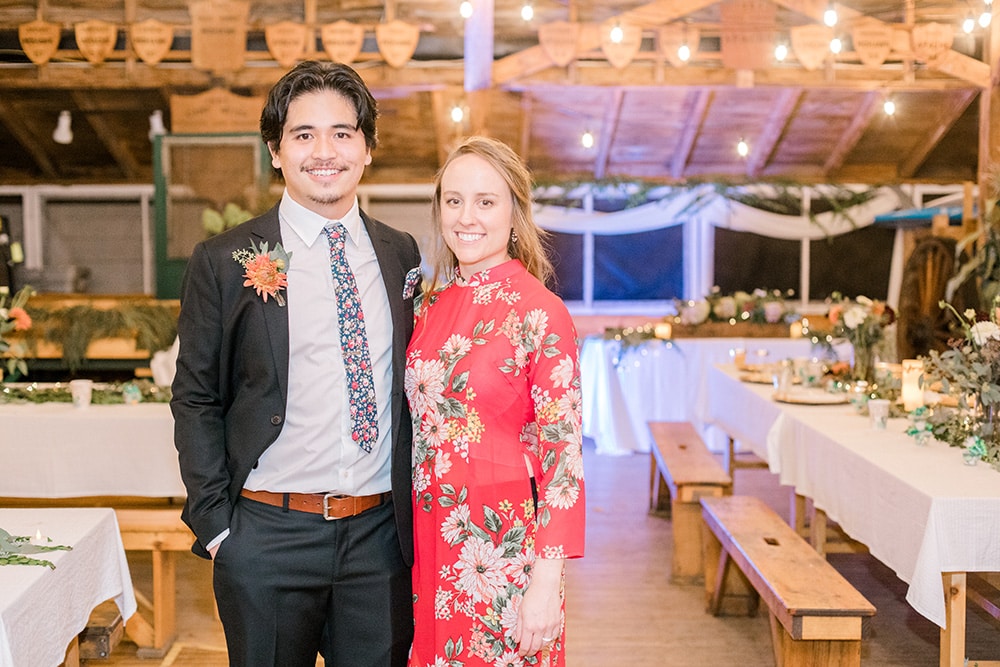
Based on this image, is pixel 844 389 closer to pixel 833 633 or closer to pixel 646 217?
pixel 833 633

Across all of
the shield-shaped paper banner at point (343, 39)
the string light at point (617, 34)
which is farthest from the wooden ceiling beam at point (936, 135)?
the shield-shaped paper banner at point (343, 39)

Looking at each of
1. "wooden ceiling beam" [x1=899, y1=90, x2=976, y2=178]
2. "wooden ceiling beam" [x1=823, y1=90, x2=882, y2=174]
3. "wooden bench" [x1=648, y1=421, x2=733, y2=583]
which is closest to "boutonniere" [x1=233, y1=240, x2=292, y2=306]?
"wooden bench" [x1=648, y1=421, x2=733, y2=583]

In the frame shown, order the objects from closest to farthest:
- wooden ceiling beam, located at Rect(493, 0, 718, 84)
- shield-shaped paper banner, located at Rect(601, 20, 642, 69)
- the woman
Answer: the woman < shield-shaped paper banner, located at Rect(601, 20, 642, 69) < wooden ceiling beam, located at Rect(493, 0, 718, 84)

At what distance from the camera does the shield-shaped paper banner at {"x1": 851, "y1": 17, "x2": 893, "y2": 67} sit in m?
7.44

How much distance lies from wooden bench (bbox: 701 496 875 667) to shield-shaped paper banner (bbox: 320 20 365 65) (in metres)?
5.02

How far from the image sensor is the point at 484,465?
6.07ft

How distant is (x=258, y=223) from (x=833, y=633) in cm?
192

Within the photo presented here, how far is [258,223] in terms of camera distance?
1.94 metres

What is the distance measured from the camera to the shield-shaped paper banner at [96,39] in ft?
24.9

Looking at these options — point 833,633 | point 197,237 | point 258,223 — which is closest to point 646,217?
point 197,237

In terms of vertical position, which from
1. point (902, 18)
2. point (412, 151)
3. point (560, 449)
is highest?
point (902, 18)

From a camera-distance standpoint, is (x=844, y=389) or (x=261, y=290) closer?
(x=261, y=290)

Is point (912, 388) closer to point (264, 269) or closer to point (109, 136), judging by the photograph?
point (264, 269)

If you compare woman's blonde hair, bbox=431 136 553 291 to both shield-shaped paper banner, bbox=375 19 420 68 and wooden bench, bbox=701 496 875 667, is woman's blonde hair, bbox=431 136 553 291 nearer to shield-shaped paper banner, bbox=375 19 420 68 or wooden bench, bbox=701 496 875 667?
wooden bench, bbox=701 496 875 667
